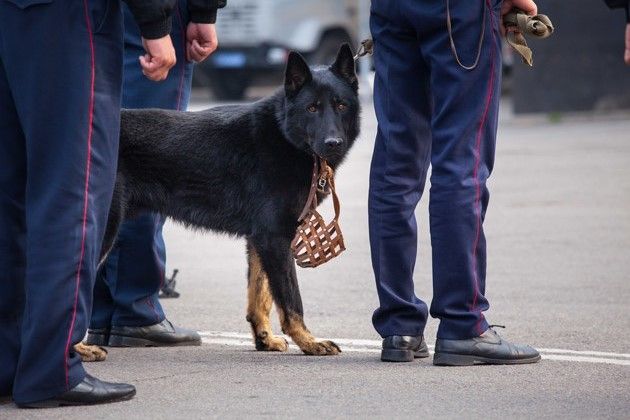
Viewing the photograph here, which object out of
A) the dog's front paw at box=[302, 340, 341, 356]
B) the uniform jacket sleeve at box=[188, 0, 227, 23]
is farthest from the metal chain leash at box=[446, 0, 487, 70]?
the dog's front paw at box=[302, 340, 341, 356]

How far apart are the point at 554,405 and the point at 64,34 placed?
190 centimetres

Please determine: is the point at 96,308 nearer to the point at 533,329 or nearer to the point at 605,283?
the point at 533,329

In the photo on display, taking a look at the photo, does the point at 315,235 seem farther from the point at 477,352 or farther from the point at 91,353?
the point at 91,353

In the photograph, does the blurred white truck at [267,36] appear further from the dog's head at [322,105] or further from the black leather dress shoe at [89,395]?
the black leather dress shoe at [89,395]

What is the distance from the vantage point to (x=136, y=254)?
19.8 feet

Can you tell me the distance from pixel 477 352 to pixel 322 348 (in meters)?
0.69

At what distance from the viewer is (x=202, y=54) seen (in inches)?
231

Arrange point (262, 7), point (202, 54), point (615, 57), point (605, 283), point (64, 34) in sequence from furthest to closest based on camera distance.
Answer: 1. point (262, 7)
2. point (615, 57)
3. point (605, 283)
4. point (202, 54)
5. point (64, 34)

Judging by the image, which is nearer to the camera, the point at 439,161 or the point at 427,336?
the point at 439,161

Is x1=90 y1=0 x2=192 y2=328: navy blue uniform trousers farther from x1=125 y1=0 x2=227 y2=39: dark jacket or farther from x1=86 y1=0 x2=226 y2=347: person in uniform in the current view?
x1=125 y1=0 x2=227 y2=39: dark jacket

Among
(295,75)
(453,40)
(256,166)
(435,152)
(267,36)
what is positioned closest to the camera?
(453,40)

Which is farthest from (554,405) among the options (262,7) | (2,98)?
(262,7)

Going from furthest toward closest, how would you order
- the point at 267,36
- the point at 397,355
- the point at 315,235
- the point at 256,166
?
the point at 267,36
the point at 256,166
the point at 315,235
the point at 397,355

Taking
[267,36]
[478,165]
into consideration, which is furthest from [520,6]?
[267,36]
